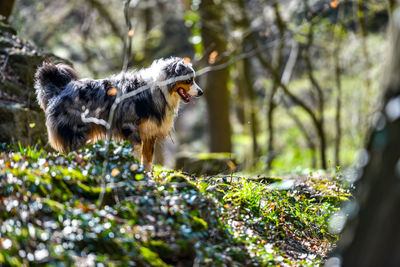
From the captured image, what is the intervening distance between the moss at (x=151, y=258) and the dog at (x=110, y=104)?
294 cm

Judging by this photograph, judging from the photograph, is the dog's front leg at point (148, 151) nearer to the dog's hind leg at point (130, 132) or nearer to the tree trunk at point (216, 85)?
the dog's hind leg at point (130, 132)

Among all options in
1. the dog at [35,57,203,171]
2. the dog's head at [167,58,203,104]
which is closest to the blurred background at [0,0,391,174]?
the dog's head at [167,58,203,104]

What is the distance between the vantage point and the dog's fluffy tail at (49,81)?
7.39 m

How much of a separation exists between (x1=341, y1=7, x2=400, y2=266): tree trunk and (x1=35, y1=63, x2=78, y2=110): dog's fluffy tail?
5291 mm

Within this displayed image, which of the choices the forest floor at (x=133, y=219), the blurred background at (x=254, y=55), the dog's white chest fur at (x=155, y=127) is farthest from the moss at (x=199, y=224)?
Answer: the blurred background at (x=254, y=55)

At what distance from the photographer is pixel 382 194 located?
10.7 feet

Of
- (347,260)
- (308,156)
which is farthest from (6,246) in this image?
(308,156)

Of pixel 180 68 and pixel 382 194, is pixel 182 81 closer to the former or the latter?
pixel 180 68

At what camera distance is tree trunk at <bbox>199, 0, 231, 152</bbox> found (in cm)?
1315

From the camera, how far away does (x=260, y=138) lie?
2298 cm

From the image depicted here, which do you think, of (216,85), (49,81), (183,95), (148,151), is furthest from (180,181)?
(216,85)

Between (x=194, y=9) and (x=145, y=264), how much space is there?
30.8ft

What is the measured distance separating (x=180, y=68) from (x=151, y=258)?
3.55m

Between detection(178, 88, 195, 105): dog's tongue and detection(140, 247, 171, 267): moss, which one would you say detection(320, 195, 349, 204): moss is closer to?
detection(178, 88, 195, 105): dog's tongue
